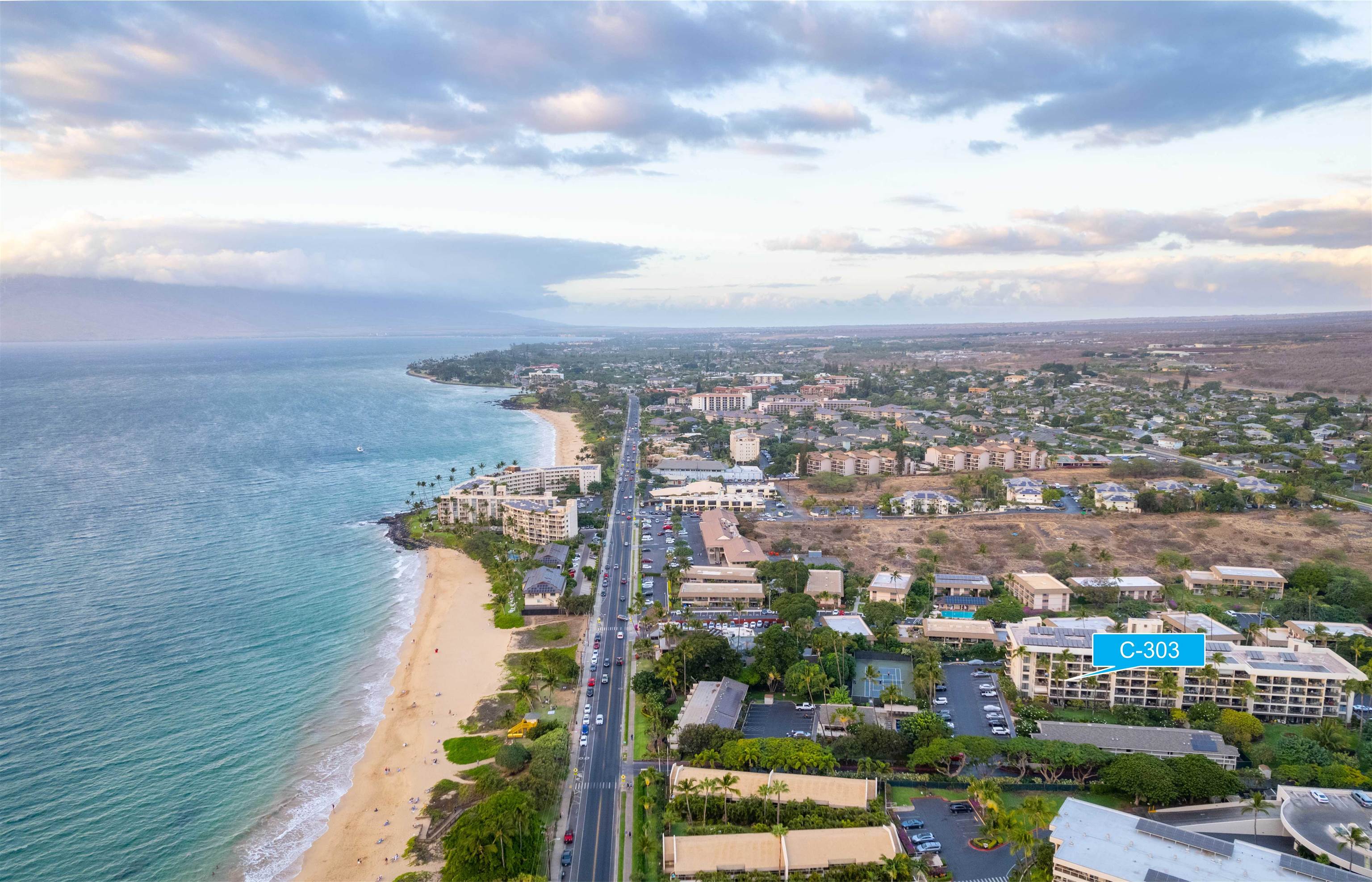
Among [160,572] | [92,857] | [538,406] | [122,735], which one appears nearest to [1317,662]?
[92,857]

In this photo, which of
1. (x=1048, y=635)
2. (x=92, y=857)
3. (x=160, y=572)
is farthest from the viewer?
(x=160, y=572)

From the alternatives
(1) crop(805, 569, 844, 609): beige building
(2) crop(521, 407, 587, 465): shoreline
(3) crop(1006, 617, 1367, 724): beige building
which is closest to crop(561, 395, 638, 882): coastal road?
(1) crop(805, 569, 844, 609): beige building

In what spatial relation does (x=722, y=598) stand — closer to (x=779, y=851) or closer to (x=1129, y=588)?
(x=779, y=851)

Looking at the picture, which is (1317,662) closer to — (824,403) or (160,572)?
(160,572)

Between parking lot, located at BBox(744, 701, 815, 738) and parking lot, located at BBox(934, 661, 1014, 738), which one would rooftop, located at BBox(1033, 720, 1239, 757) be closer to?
parking lot, located at BBox(934, 661, 1014, 738)

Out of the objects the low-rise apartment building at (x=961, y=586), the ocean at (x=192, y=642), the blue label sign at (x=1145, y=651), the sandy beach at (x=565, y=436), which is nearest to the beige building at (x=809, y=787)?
the blue label sign at (x=1145, y=651)

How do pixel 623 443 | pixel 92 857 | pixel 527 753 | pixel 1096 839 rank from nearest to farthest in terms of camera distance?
pixel 1096 839 < pixel 92 857 < pixel 527 753 < pixel 623 443

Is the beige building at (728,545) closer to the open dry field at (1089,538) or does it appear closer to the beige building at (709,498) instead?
the open dry field at (1089,538)

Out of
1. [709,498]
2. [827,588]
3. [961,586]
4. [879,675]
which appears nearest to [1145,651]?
[879,675]
